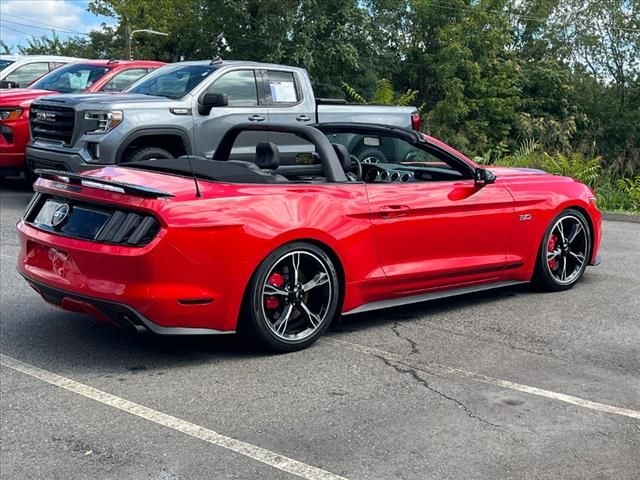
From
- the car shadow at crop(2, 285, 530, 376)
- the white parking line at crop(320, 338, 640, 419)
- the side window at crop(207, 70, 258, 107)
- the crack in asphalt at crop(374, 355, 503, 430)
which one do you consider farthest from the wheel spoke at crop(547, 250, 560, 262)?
the side window at crop(207, 70, 258, 107)

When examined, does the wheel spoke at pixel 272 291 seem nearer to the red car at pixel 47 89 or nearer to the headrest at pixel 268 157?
the headrest at pixel 268 157

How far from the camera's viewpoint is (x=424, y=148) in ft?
20.0

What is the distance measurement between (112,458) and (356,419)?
1201 mm

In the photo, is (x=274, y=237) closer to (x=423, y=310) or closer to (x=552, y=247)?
(x=423, y=310)

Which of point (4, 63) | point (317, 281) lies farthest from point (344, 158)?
point (4, 63)

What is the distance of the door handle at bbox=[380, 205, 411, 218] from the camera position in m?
5.61

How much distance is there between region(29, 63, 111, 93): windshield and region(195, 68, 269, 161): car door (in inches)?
124

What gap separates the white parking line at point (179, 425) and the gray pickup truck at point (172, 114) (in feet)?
15.6

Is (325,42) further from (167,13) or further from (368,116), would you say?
(167,13)

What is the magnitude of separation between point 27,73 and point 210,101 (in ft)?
19.6

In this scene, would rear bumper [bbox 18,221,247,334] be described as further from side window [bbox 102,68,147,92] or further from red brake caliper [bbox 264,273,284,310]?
side window [bbox 102,68,147,92]

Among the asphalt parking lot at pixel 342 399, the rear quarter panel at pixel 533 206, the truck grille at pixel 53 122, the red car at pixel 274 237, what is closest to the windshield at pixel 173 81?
the truck grille at pixel 53 122

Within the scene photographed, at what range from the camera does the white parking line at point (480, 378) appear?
4.31 m

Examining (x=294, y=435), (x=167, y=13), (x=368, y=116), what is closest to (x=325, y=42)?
(x=368, y=116)
